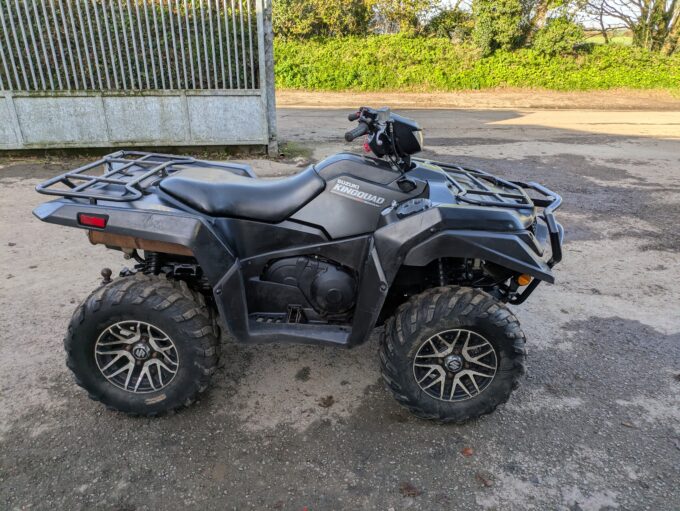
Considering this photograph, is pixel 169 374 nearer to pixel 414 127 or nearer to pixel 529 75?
pixel 414 127

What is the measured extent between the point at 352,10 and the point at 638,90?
1198 cm

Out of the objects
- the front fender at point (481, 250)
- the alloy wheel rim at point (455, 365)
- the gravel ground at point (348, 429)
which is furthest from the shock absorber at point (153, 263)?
the alloy wheel rim at point (455, 365)

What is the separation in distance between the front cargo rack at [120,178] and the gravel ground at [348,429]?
1.19 meters

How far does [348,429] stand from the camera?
2686 millimetres

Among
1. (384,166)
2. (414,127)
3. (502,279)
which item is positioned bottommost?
(502,279)

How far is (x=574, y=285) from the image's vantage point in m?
4.36

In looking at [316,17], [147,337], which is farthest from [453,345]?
[316,17]

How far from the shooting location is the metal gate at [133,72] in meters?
7.57

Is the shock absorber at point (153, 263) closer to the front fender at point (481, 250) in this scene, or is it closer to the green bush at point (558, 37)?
the front fender at point (481, 250)

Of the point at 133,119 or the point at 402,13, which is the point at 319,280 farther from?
the point at 402,13

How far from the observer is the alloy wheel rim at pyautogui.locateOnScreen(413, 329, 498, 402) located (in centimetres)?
265

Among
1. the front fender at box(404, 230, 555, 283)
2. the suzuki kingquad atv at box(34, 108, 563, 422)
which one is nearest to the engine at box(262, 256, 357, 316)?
the suzuki kingquad atv at box(34, 108, 563, 422)

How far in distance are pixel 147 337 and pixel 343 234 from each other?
1219 mm

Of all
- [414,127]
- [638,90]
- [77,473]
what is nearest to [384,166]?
[414,127]
